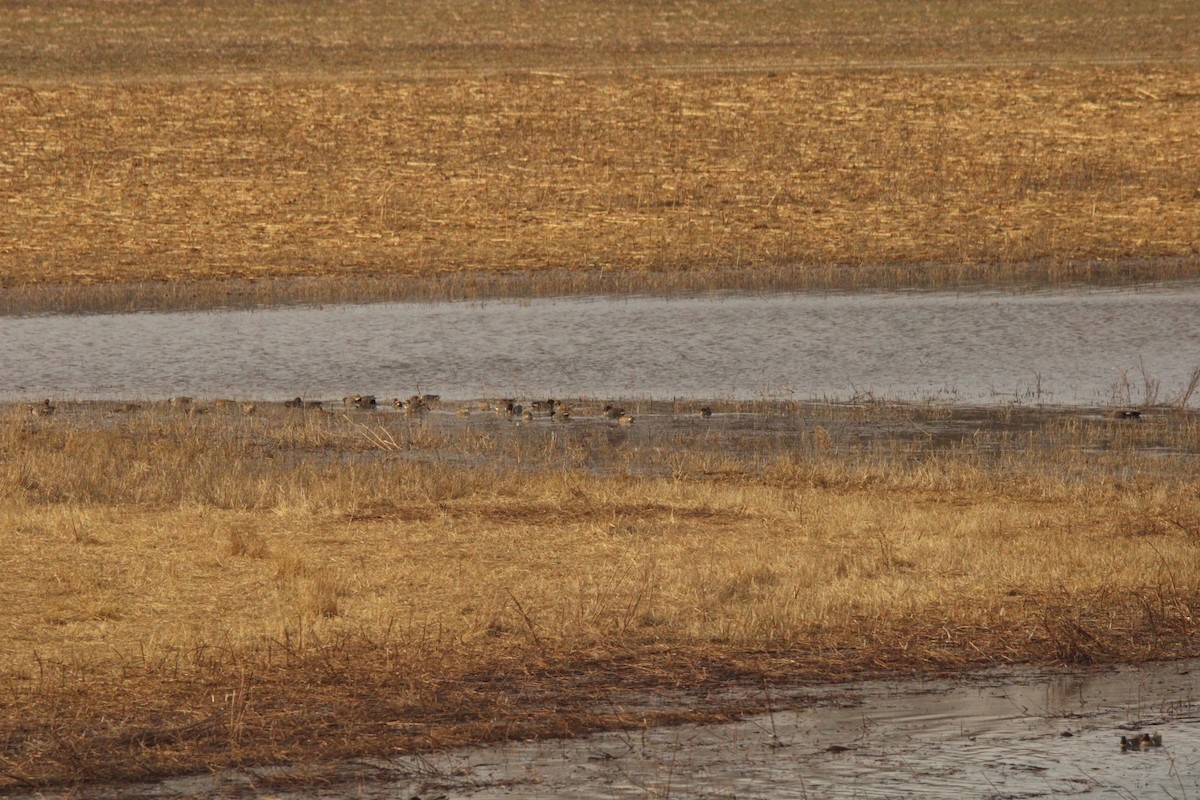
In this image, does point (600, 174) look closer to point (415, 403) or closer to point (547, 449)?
point (415, 403)

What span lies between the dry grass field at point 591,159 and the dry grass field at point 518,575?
13.5m

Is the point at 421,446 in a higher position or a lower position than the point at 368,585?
lower

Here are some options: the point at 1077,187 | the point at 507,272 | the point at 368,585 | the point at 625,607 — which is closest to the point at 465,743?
the point at 625,607

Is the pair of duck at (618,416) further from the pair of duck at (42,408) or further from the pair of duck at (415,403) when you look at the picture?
the pair of duck at (42,408)

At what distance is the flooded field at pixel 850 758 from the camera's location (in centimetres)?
764

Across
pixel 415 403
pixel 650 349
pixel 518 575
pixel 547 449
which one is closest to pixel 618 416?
pixel 547 449

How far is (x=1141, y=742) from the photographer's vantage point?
27.4 ft

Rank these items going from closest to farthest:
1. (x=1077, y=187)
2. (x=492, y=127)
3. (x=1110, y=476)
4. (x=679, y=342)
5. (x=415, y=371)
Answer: (x=1110, y=476) → (x=415, y=371) → (x=679, y=342) → (x=1077, y=187) → (x=492, y=127)

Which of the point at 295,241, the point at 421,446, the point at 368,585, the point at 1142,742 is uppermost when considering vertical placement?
the point at 1142,742

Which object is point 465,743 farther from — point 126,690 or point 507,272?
point 507,272

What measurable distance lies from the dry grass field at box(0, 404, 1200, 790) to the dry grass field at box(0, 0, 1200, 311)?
13.5m

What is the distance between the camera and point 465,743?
8.23 m

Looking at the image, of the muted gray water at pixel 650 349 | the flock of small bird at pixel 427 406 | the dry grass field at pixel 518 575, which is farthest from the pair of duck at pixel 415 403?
the dry grass field at pixel 518 575

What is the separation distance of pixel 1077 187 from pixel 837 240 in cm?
629
